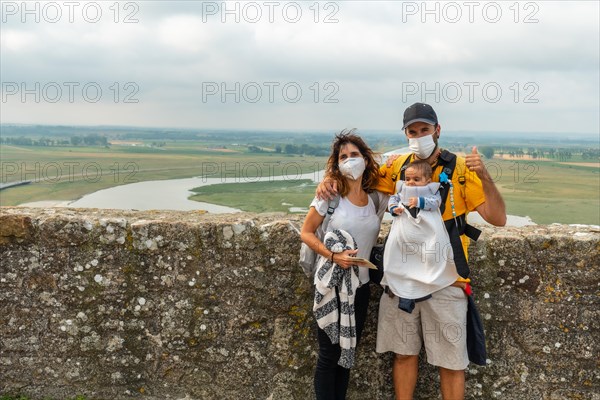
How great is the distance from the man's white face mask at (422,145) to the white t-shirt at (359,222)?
0.49 meters

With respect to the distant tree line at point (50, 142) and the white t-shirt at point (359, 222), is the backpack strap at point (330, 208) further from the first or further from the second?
the distant tree line at point (50, 142)

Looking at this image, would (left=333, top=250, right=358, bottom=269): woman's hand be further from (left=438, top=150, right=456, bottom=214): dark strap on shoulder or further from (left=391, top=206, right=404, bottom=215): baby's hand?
(left=438, top=150, right=456, bottom=214): dark strap on shoulder

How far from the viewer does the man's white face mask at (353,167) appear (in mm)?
3586

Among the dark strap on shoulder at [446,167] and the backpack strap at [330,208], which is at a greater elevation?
the dark strap on shoulder at [446,167]

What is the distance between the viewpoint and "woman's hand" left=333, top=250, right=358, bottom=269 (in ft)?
11.2

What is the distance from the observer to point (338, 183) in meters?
3.59

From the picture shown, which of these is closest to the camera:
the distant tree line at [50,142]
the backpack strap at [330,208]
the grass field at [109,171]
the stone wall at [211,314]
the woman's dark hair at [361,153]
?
the backpack strap at [330,208]

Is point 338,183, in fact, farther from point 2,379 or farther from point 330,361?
point 2,379

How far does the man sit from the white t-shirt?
145 mm

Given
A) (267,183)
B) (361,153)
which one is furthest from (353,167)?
(267,183)

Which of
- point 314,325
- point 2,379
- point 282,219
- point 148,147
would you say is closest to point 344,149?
point 282,219

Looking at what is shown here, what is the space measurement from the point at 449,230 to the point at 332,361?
4.09 feet

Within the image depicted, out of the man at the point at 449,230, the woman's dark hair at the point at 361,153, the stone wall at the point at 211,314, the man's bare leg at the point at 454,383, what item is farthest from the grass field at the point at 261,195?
the man's bare leg at the point at 454,383

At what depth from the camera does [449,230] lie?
3.43 meters
